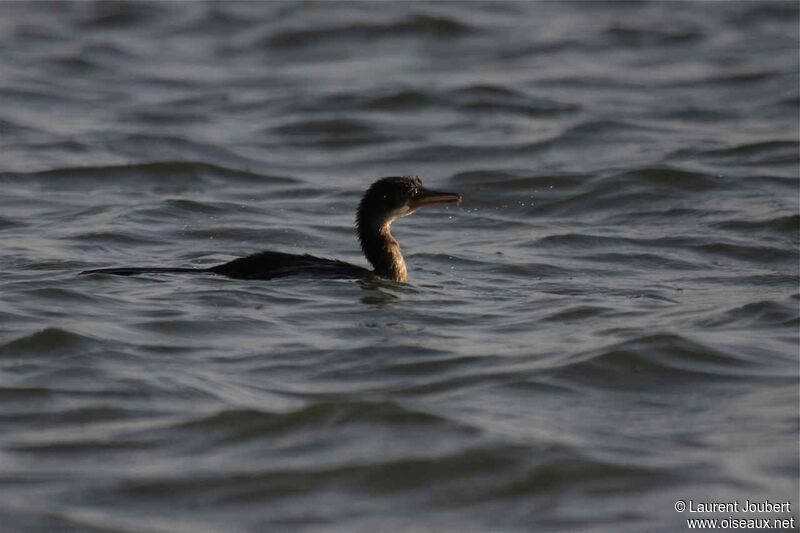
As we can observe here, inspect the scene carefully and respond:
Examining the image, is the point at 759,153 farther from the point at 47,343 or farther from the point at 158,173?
the point at 47,343

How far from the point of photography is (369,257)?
39.0 feet

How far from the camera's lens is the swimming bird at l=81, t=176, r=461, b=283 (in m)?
11.4

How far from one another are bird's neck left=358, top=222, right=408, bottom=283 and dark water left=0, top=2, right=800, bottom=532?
0.63 ft

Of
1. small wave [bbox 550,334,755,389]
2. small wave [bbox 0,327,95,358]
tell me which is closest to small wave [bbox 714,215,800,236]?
small wave [bbox 550,334,755,389]

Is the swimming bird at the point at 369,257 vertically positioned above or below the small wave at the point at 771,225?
above

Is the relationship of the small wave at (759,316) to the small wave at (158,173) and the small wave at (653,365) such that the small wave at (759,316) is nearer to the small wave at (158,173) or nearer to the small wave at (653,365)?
the small wave at (653,365)

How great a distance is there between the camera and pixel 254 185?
Result: 1612cm

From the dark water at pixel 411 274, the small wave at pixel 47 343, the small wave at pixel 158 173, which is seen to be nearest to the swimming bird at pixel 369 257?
the dark water at pixel 411 274

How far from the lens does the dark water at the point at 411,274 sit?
7727 mm

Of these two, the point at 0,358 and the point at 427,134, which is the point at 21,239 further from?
the point at 427,134

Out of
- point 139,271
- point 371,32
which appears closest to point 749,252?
point 139,271

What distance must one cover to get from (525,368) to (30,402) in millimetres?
2717

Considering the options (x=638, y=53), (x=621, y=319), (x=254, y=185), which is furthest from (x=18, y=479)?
(x=638, y=53)

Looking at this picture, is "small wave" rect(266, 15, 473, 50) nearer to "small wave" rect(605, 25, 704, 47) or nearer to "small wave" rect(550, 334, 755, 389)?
"small wave" rect(605, 25, 704, 47)
